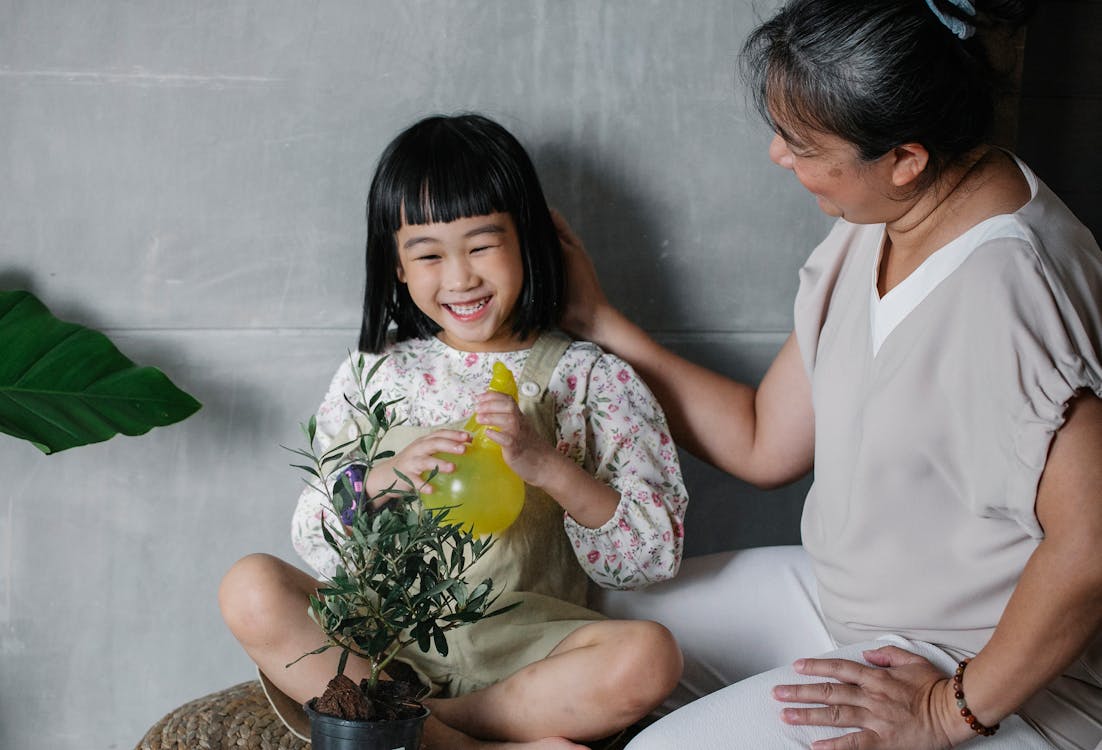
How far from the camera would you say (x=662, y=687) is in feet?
4.21

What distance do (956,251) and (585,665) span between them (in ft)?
2.07

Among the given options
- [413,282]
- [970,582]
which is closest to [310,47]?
[413,282]

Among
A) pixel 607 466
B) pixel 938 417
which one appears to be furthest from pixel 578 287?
pixel 938 417

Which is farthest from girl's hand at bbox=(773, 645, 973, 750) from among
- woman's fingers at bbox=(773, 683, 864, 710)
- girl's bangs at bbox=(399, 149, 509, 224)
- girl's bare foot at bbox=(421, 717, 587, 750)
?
girl's bangs at bbox=(399, 149, 509, 224)

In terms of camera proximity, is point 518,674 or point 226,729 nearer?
point 518,674

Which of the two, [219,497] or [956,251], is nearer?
[956,251]

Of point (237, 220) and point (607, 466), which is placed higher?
point (237, 220)

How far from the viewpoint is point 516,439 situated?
133 centimetres

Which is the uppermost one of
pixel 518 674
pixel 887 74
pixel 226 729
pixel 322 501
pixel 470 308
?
pixel 887 74

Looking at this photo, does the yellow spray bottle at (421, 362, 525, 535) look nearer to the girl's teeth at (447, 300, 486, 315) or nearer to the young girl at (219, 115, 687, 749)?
the young girl at (219, 115, 687, 749)

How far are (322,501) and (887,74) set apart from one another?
0.91 meters

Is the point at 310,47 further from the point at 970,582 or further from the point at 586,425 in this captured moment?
the point at 970,582

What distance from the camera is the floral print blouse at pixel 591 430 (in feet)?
4.75

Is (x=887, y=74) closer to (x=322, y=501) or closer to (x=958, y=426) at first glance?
(x=958, y=426)
